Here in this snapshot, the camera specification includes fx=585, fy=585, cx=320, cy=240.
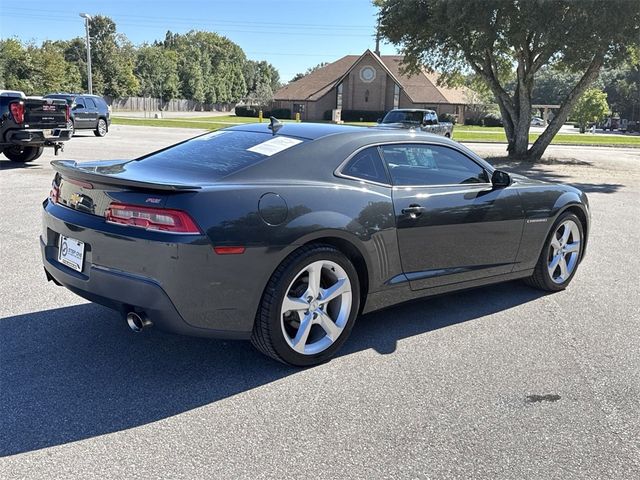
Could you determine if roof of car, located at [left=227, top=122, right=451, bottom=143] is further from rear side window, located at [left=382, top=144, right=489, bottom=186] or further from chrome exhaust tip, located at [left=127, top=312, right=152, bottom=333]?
chrome exhaust tip, located at [left=127, top=312, right=152, bottom=333]

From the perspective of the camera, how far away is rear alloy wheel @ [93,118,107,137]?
26406mm

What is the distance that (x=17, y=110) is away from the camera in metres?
12.5

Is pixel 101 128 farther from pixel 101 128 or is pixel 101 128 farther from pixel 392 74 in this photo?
pixel 392 74

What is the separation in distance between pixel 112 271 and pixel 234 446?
4.03 feet

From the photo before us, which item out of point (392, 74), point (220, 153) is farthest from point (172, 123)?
point (220, 153)

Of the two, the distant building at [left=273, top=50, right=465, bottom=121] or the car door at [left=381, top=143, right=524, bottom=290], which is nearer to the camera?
the car door at [left=381, top=143, right=524, bottom=290]

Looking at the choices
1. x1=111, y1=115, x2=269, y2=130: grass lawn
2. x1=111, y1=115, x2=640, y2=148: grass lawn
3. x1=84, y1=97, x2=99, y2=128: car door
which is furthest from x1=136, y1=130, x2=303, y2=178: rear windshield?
x1=111, y1=115, x2=269, y2=130: grass lawn

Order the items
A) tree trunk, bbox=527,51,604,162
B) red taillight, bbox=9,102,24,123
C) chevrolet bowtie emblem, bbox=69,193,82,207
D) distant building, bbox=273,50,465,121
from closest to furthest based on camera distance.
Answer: chevrolet bowtie emblem, bbox=69,193,82,207 < red taillight, bbox=9,102,24,123 < tree trunk, bbox=527,51,604,162 < distant building, bbox=273,50,465,121

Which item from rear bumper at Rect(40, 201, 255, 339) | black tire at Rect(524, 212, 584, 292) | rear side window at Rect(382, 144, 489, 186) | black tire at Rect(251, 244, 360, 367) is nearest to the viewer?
rear bumper at Rect(40, 201, 255, 339)

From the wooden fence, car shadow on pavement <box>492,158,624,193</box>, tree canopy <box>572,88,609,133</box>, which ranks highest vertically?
tree canopy <box>572,88,609,133</box>

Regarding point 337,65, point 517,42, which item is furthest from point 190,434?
point 337,65

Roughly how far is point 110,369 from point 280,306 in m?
1.13

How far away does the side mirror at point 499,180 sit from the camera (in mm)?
4914

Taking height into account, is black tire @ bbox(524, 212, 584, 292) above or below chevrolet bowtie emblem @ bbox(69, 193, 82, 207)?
below
